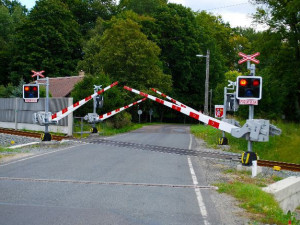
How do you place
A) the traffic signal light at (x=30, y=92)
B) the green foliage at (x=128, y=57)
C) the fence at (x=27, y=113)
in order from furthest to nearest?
the green foliage at (x=128, y=57) < the fence at (x=27, y=113) < the traffic signal light at (x=30, y=92)

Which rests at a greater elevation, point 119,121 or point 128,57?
point 128,57

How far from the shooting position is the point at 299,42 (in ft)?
124

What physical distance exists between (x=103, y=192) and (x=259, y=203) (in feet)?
10.7

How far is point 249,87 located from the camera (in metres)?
11.8

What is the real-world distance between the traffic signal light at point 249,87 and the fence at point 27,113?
50.2 feet

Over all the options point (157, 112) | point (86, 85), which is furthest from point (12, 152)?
point (157, 112)

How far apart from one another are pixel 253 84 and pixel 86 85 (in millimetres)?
22582

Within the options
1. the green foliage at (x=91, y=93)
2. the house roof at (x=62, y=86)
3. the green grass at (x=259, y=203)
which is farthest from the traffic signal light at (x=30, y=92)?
the house roof at (x=62, y=86)

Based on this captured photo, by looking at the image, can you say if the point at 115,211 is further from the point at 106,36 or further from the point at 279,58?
the point at 106,36

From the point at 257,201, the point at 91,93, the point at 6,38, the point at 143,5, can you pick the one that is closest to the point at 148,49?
the point at 91,93

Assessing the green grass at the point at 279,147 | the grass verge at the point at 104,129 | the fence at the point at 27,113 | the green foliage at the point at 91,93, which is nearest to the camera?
the green grass at the point at 279,147

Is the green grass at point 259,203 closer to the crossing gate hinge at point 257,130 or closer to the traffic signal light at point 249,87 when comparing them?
the crossing gate hinge at point 257,130

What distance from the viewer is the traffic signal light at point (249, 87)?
38.4 feet

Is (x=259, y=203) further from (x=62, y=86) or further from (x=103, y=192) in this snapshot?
(x=62, y=86)
